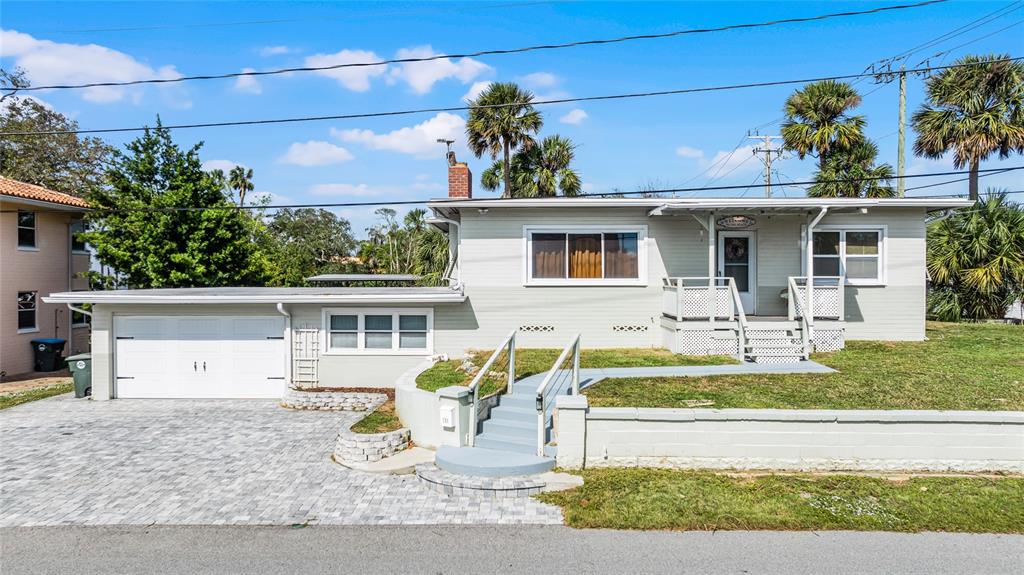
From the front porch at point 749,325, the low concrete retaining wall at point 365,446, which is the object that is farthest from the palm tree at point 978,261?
the low concrete retaining wall at point 365,446

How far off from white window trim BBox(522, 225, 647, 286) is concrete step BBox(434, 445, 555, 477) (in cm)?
660

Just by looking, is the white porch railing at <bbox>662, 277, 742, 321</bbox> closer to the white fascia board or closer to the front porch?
the front porch

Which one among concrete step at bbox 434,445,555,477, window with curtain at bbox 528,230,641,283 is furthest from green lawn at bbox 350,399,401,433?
window with curtain at bbox 528,230,641,283

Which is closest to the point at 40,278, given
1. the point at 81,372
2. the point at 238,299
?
the point at 81,372

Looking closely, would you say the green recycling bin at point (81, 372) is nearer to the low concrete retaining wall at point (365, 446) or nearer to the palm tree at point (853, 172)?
the low concrete retaining wall at point (365, 446)

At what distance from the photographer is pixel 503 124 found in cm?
2464

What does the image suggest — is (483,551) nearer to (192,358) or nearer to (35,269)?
(192,358)

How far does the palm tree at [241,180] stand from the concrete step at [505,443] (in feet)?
111

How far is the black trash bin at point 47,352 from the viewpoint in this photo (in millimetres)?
18812

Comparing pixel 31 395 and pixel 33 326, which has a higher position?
pixel 33 326

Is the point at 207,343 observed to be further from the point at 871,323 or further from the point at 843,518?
the point at 871,323

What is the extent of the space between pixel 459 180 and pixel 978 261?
17746 millimetres

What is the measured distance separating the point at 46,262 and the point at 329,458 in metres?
18.2

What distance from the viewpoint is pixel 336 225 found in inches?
2125
